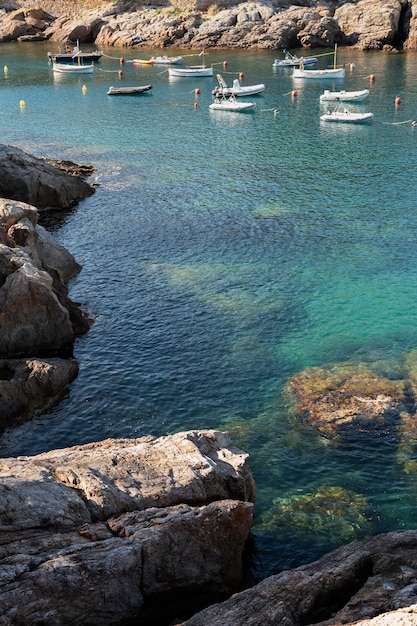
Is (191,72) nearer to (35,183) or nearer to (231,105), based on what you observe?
(231,105)

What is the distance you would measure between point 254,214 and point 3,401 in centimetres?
2947

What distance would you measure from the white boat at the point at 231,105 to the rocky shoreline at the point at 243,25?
39912mm

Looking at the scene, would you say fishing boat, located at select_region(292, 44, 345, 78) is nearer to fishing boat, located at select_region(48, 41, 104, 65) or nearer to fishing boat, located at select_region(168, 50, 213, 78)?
fishing boat, located at select_region(168, 50, 213, 78)

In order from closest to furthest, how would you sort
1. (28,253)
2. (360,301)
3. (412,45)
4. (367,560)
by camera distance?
(367,560), (28,253), (360,301), (412,45)

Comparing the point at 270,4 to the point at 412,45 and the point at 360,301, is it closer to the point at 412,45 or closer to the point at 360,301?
the point at 412,45

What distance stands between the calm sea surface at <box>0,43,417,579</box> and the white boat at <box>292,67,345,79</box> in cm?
1569

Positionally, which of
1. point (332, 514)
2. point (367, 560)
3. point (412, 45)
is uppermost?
point (412, 45)

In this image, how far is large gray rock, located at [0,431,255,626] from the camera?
58.3 feet

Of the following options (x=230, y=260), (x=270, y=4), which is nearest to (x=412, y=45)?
(x=270, y=4)

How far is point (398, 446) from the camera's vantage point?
2914 cm

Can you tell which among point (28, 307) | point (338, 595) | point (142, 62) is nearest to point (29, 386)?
point (28, 307)

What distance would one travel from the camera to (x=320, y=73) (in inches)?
4099

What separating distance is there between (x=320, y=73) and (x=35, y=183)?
61.0 meters

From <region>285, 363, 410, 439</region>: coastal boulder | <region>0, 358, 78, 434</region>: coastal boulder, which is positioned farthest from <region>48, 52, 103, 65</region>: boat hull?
<region>285, 363, 410, 439</region>: coastal boulder
